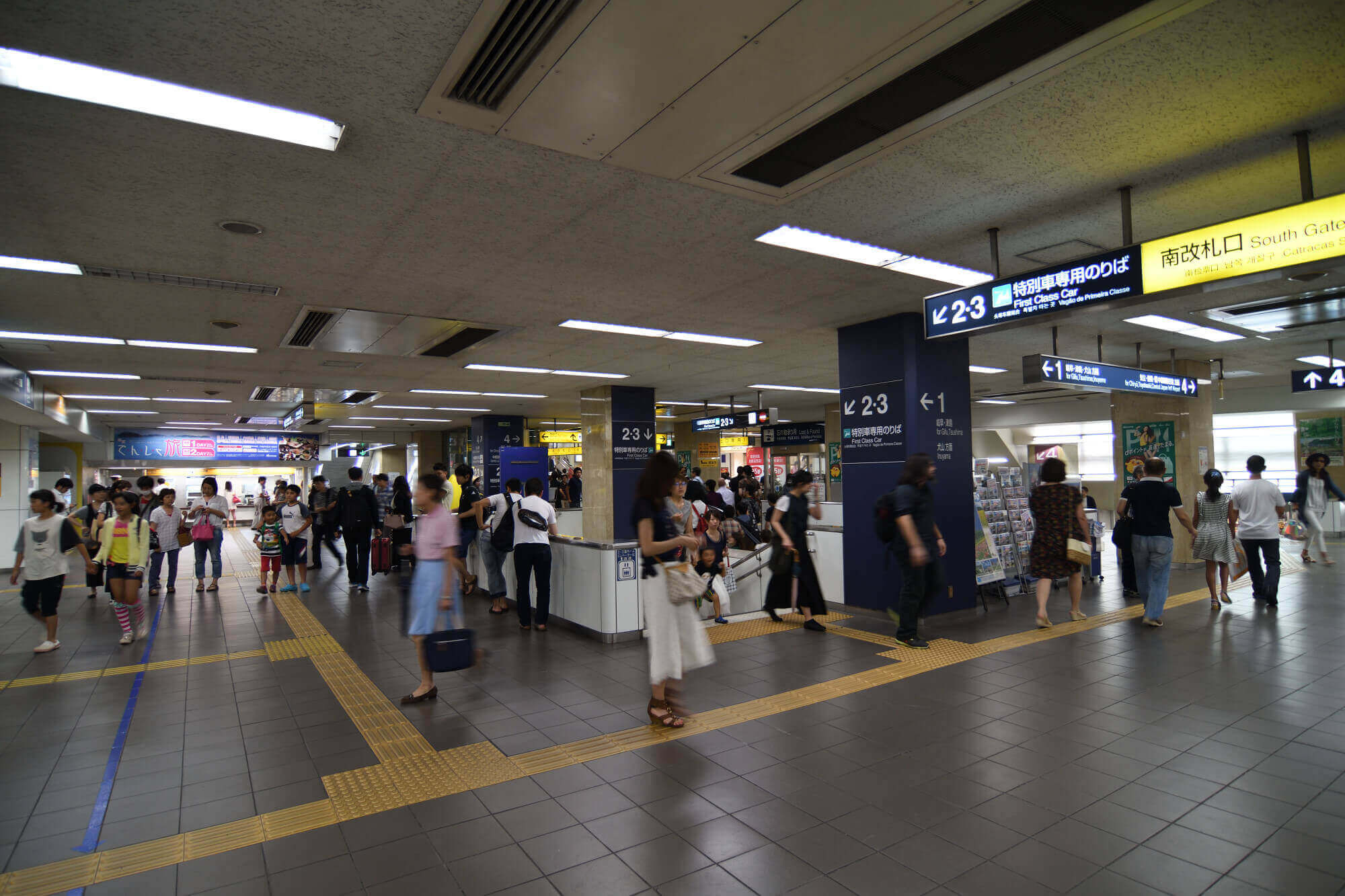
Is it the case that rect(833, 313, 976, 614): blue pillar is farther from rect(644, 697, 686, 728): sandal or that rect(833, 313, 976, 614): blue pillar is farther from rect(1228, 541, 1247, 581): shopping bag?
rect(644, 697, 686, 728): sandal

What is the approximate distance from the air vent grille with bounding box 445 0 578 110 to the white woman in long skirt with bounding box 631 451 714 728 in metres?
2.14

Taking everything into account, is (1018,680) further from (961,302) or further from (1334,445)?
(1334,445)

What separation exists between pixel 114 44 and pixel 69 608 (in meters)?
9.67

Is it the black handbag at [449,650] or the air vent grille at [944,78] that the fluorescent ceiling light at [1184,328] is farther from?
the black handbag at [449,650]

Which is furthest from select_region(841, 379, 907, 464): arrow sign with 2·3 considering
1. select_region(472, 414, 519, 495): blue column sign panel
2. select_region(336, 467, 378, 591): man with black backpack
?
select_region(472, 414, 519, 495): blue column sign panel

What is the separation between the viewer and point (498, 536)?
746 cm

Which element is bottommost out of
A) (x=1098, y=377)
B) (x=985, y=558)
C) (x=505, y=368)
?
(x=985, y=558)

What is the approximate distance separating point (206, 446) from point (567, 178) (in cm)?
2203

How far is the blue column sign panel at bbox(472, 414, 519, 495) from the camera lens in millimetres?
18984

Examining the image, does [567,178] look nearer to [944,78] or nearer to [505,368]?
[944,78]

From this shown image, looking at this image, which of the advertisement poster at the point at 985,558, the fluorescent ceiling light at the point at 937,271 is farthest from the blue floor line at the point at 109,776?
→ the advertisement poster at the point at 985,558

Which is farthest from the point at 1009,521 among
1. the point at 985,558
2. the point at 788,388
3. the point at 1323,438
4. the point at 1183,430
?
the point at 1323,438

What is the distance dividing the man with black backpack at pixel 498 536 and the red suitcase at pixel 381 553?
235cm

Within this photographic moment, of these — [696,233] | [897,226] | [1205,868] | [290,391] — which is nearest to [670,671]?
[1205,868]
